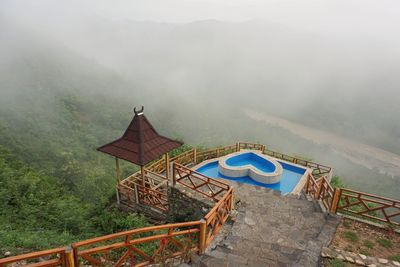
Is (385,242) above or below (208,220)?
below

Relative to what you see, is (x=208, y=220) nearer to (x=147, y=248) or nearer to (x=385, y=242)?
(x=147, y=248)

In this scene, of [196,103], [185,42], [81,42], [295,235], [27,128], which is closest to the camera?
[295,235]

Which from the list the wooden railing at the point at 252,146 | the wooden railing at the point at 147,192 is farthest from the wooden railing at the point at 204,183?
the wooden railing at the point at 252,146

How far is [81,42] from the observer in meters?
70.2

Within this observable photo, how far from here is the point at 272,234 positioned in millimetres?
8023

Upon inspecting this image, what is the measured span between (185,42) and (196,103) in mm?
52003

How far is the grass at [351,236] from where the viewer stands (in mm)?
7488

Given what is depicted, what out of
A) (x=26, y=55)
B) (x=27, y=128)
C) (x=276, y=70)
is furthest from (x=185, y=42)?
(x=27, y=128)

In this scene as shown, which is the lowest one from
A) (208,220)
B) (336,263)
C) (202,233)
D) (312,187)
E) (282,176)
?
(282,176)

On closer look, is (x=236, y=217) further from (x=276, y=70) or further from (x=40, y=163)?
(x=276, y=70)

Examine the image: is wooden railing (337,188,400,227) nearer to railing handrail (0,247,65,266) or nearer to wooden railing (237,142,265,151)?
railing handrail (0,247,65,266)

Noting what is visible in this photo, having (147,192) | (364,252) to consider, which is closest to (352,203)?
(364,252)

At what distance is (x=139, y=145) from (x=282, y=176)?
9.51 meters

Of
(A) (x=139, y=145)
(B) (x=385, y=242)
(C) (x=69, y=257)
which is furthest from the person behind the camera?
(A) (x=139, y=145)
